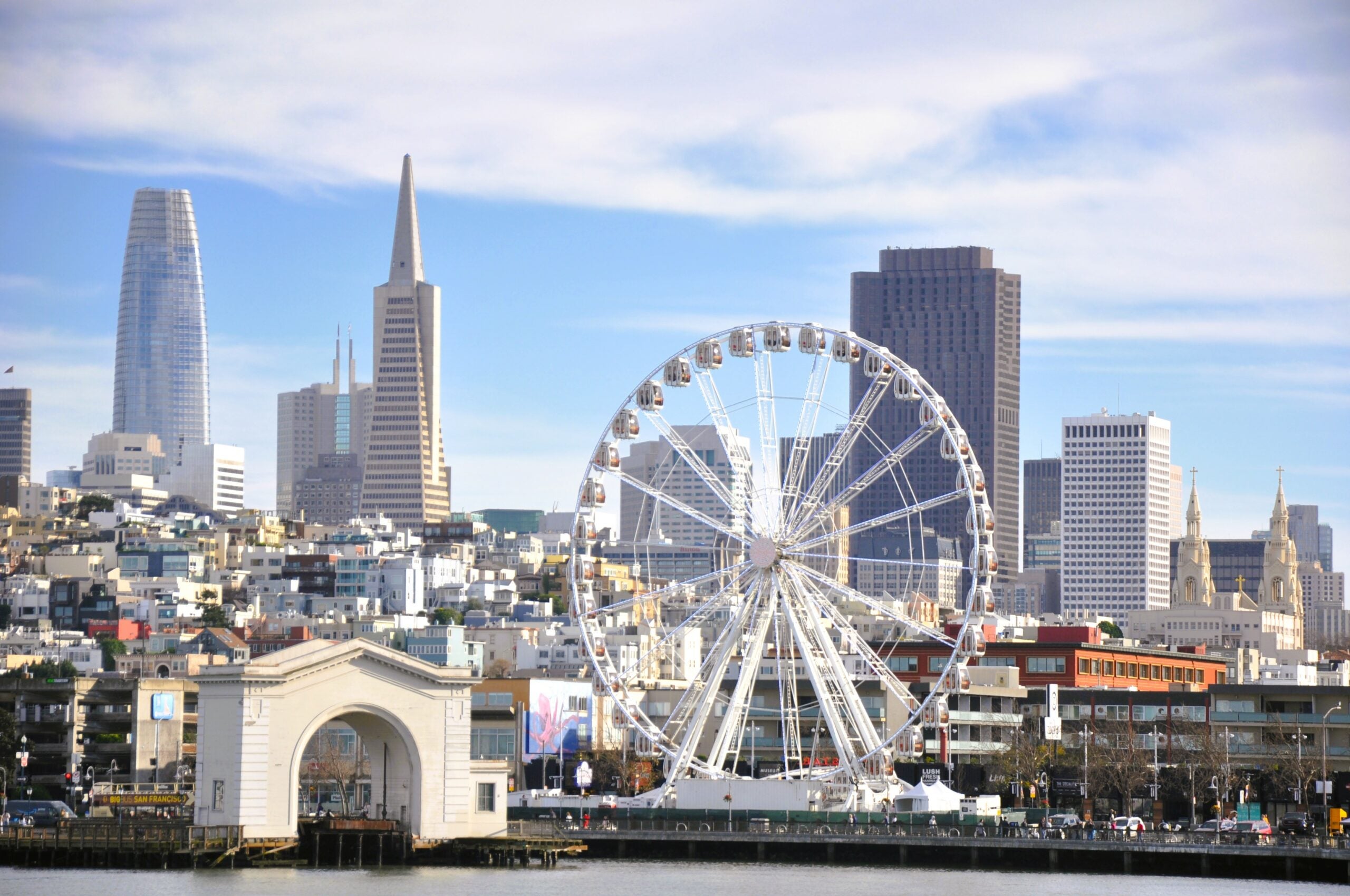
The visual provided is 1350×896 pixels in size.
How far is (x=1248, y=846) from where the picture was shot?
105m

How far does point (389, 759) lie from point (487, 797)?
15.4ft

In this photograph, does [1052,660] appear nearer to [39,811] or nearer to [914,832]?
[914,832]

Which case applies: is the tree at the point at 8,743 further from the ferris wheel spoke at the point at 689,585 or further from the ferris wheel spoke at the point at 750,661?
the ferris wheel spoke at the point at 750,661

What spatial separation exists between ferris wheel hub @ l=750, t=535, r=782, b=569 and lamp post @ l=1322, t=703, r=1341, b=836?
27899 mm

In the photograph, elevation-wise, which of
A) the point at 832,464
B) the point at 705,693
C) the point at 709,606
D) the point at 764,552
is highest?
the point at 832,464

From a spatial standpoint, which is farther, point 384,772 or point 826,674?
point 826,674

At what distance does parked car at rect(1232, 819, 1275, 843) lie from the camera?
109 metres

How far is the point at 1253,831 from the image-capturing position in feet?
377

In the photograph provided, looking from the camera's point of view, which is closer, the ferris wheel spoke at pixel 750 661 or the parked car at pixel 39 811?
the ferris wheel spoke at pixel 750 661

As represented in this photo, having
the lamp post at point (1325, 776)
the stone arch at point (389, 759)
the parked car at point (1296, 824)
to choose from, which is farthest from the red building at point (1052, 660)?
the stone arch at point (389, 759)

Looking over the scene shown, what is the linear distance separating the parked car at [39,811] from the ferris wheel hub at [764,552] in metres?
34.1

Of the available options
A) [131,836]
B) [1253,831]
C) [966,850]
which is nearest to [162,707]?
[131,836]

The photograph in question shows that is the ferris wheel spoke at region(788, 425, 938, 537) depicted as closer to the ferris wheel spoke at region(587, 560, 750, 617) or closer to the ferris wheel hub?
the ferris wheel hub

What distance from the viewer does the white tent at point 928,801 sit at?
117m
